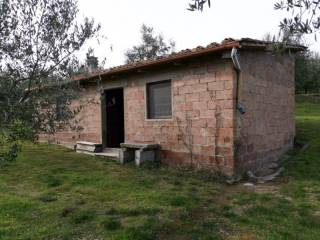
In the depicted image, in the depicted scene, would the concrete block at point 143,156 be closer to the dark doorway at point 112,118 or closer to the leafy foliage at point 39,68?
the dark doorway at point 112,118

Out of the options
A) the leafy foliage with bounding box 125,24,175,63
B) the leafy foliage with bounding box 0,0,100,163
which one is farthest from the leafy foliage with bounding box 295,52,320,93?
the leafy foliage with bounding box 0,0,100,163

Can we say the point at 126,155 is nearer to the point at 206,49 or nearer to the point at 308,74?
the point at 206,49

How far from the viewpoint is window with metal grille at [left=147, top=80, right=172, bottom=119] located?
1088 cm

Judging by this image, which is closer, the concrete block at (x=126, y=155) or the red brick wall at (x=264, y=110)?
the red brick wall at (x=264, y=110)

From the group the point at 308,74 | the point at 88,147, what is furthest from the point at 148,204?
the point at 308,74

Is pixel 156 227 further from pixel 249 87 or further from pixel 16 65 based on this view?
pixel 249 87

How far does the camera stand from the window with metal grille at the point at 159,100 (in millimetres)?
10875

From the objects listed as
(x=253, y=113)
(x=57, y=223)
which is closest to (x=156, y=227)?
(x=57, y=223)

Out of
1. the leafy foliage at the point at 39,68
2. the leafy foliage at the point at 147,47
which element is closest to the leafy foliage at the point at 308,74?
the leafy foliage at the point at 147,47

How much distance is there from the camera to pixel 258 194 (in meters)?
7.92

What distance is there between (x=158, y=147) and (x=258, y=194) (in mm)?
3815

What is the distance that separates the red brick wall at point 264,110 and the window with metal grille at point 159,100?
2366mm

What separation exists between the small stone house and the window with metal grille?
0.10 ft

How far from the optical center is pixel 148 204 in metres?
6.91
